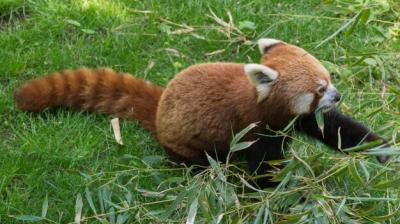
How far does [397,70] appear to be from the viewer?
3977 millimetres

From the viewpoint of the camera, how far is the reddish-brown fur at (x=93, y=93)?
3.81m

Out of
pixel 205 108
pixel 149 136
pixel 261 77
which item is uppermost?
pixel 261 77

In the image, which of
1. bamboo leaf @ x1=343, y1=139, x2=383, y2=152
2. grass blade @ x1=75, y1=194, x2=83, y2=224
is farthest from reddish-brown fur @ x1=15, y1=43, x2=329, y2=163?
grass blade @ x1=75, y1=194, x2=83, y2=224

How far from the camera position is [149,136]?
390 centimetres

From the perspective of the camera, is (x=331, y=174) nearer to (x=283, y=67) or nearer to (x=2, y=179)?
(x=283, y=67)

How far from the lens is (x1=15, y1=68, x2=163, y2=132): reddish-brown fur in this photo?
3814 mm

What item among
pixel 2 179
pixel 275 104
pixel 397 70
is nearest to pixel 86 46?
pixel 2 179

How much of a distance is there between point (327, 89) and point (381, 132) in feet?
1.33

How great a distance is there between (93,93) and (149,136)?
387mm

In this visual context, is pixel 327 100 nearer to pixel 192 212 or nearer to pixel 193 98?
pixel 193 98

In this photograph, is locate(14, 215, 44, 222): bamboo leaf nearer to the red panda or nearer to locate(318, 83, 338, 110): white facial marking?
the red panda

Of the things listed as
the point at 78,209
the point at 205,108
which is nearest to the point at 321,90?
the point at 205,108

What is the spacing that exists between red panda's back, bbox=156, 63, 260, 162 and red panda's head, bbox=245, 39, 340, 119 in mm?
112

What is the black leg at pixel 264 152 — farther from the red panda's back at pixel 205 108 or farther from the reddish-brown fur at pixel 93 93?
the reddish-brown fur at pixel 93 93
